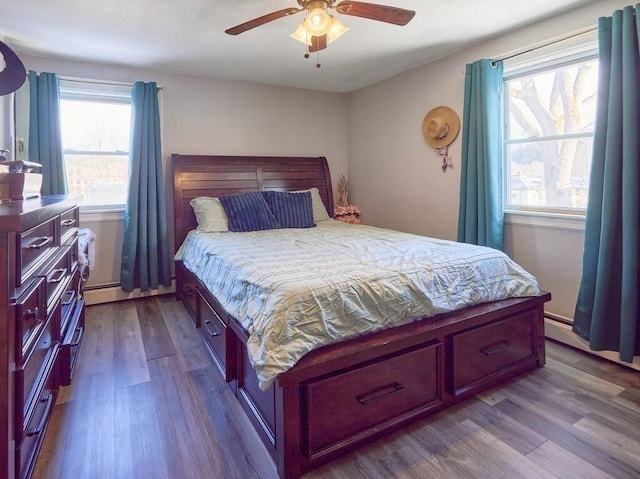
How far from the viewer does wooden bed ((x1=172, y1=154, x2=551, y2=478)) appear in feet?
5.03

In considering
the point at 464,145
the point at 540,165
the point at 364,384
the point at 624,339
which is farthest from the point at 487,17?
the point at 364,384

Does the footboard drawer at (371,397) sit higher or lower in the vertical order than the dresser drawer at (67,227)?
lower

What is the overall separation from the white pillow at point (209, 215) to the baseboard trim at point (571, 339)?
2744mm

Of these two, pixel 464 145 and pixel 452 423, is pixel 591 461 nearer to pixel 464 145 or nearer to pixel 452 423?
pixel 452 423

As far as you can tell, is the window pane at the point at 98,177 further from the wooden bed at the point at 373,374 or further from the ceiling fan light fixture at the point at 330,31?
the ceiling fan light fixture at the point at 330,31

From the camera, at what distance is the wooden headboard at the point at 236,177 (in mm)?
3750

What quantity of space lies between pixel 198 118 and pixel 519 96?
9.96 feet

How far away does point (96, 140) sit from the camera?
3.70m

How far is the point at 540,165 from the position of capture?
A: 293 centimetres

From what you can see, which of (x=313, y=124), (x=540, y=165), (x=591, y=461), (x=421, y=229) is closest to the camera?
(x=591, y=461)

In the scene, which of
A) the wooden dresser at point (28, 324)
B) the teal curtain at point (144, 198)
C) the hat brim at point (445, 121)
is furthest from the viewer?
the teal curtain at point (144, 198)

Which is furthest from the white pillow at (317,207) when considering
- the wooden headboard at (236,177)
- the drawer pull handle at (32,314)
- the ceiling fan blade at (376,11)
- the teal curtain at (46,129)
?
the drawer pull handle at (32,314)

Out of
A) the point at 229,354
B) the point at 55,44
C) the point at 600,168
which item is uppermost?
the point at 55,44

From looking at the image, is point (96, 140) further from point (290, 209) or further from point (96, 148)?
point (290, 209)
